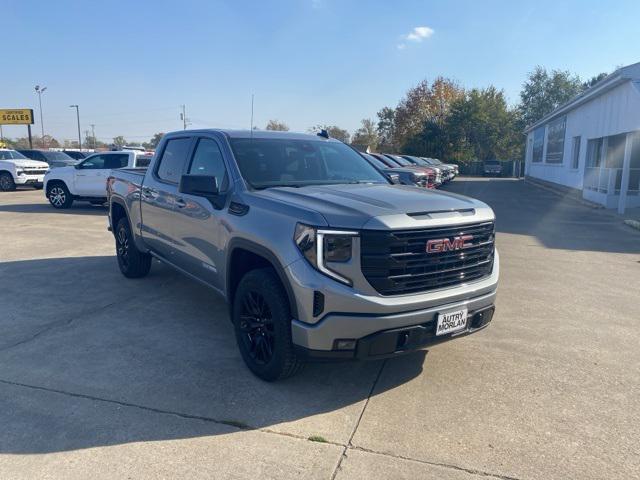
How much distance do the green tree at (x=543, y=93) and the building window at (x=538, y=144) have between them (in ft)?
121

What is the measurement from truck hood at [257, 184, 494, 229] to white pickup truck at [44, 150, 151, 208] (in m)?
11.8

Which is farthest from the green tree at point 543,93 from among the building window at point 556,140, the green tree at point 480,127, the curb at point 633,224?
the curb at point 633,224

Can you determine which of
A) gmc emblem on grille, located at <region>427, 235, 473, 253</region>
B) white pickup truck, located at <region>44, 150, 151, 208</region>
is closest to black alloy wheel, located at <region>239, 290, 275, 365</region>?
gmc emblem on grille, located at <region>427, 235, 473, 253</region>

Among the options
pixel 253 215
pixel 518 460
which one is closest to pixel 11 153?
pixel 253 215

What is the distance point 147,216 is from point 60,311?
1.44m

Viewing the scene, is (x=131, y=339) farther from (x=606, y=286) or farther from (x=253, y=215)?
(x=606, y=286)

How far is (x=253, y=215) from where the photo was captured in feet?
13.0

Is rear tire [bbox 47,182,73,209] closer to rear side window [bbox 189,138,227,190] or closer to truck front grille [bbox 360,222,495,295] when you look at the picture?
rear side window [bbox 189,138,227,190]

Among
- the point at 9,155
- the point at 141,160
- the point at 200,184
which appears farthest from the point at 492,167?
the point at 200,184

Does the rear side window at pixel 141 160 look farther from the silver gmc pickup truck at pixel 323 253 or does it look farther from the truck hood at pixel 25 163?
the truck hood at pixel 25 163

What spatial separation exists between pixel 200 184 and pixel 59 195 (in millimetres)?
13667

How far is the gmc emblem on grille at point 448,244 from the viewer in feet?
11.8

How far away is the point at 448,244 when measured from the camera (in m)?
3.68

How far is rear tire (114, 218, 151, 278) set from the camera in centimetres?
694
